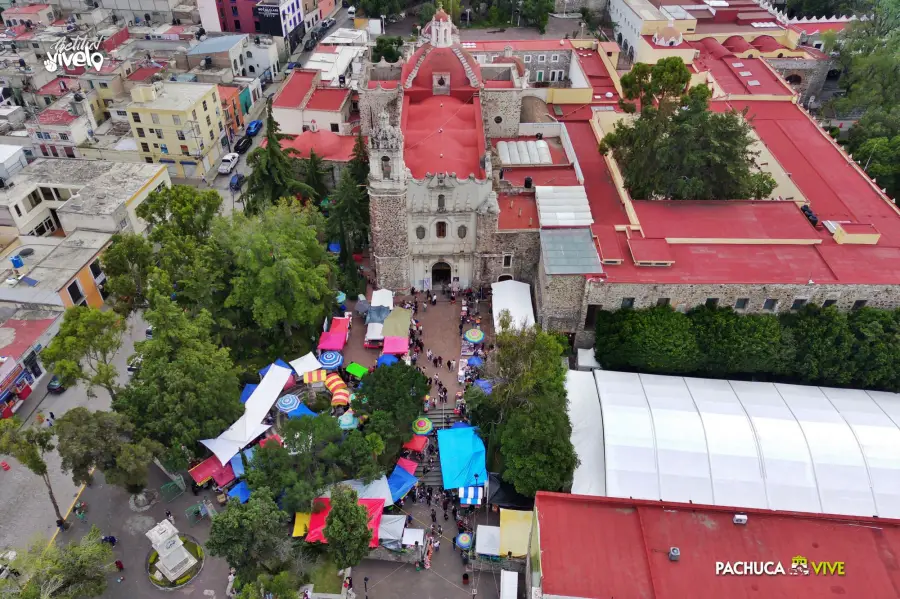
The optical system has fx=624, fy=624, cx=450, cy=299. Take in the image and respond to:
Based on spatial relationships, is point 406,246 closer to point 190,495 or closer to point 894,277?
point 190,495

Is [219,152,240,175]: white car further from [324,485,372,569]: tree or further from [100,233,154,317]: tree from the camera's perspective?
[324,485,372,569]: tree

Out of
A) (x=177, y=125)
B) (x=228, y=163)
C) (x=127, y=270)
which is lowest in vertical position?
(x=228, y=163)

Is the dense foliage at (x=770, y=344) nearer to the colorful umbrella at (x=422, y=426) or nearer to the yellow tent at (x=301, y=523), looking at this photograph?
the colorful umbrella at (x=422, y=426)

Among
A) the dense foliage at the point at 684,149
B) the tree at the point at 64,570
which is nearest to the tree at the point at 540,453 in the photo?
the tree at the point at 64,570

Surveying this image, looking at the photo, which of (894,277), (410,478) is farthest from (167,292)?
(894,277)

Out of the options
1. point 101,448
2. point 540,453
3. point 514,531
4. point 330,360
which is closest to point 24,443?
point 101,448

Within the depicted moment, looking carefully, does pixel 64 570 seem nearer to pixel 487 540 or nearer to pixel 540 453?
pixel 487 540

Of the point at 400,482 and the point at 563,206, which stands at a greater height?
the point at 563,206
